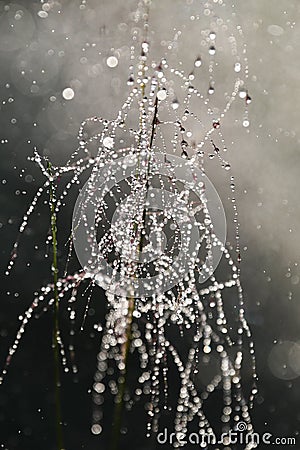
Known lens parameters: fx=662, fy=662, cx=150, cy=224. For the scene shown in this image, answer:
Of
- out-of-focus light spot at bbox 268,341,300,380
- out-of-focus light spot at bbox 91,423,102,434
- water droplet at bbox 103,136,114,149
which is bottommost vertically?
water droplet at bbox 103,136,114,149

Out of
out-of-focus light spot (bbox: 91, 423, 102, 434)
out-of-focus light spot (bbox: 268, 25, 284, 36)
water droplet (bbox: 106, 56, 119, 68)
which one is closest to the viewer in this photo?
out-of-focus light spot (bbox: 91, 423, 102, 434)

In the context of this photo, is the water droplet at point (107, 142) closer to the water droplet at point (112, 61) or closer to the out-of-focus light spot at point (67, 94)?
the water droplet at point (112, 61)

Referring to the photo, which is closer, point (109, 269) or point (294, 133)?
point (109, 269)

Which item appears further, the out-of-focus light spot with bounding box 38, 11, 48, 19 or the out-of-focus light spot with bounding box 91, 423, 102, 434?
the out-of-focus light spot with bounding box 38, 11, 48, 19

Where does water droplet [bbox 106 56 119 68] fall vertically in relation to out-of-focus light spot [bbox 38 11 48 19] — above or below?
below

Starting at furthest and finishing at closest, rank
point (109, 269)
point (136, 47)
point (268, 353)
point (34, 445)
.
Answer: point (268, 353) → point (34, 445) → point (136, 47) → point (109, 269)

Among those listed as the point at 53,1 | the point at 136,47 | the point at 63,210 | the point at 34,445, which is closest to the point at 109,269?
the point at 136,47

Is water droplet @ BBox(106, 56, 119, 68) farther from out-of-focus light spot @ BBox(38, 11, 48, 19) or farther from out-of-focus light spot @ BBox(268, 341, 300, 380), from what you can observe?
out-of-focus light spot @ BBox(268, 341, 300, 380)

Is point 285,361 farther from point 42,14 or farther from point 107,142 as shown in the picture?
point 107,142

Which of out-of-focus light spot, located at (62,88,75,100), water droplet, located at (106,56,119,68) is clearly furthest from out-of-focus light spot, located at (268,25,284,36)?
out-of-focus light spot, located at (62,88,75,100)

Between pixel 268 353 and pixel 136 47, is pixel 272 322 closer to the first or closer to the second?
pixel 268 353

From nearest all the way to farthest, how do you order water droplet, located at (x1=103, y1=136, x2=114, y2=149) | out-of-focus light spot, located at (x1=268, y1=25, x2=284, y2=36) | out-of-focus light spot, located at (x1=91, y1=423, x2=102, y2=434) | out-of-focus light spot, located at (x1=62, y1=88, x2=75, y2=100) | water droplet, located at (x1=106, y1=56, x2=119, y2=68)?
water droplet, located at (x1=103, y1=136, x2=114, y2=149), out-of-focus light spot, located at (x1=91, y1=423, x2=102, y2=434), out-of-focus light spot, located at (x1=268, y1=25, x2=284, y2=36), water droplet, located at (x1=106, y1=56, x2=119, y2=68), out-of-focus light spot, located at (x1=62, y1=88, x2=75, y2=100)
